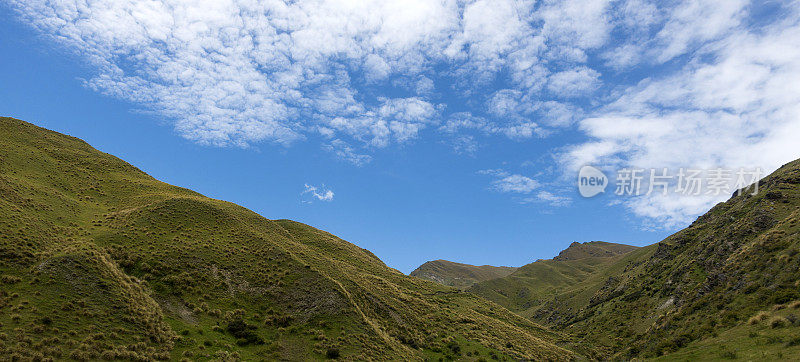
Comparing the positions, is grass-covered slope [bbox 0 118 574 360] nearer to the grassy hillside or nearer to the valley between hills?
the valley between hills

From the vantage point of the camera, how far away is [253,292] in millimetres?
43812

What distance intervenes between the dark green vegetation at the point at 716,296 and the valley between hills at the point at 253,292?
0.30m

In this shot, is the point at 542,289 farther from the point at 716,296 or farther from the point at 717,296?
the point at 717,296

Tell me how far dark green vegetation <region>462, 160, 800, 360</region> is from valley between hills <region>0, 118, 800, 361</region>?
0.30 m

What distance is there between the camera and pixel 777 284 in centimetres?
3975

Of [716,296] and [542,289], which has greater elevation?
[542,289]

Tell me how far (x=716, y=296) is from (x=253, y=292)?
6778 centimetres

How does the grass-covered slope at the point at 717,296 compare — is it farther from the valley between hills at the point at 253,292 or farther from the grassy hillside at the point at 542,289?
the grassy hillside at the point at 542,289

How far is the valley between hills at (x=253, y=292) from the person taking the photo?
92.9 feet

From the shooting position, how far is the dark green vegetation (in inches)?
1281

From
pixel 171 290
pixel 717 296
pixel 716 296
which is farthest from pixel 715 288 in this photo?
pixel 171 290

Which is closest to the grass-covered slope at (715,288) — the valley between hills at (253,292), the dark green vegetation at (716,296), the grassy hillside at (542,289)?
the dark green vegetation at (716,296)

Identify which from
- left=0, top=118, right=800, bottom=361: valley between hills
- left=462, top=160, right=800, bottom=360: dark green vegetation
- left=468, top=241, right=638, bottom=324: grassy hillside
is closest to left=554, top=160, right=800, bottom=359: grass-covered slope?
left=462, top=160, right=800, bottom=360: dark green vegetation

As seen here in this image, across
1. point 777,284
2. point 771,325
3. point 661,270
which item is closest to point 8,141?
point 771,325
